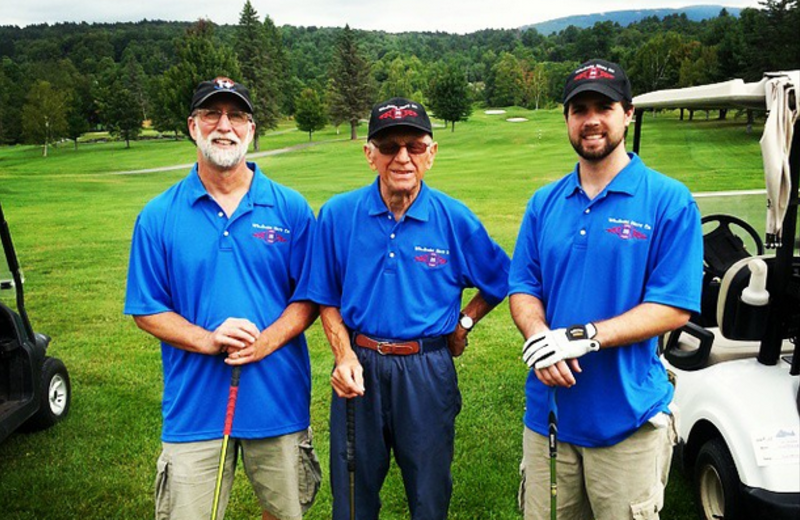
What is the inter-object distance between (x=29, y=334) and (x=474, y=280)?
10.8 ft

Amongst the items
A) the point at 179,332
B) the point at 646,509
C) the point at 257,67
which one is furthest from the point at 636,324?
the point at 257,67

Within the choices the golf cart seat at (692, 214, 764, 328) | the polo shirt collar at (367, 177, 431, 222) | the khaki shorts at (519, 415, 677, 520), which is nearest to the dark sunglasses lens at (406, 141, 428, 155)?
the polo shirt collar at (367, 177, 431, 222)

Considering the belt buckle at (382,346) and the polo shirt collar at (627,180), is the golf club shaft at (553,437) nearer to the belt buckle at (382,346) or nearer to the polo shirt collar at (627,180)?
the belt buckle at (382,346)

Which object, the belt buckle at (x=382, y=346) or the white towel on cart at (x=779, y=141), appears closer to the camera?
the white towel on cart at (x=779, y=141)

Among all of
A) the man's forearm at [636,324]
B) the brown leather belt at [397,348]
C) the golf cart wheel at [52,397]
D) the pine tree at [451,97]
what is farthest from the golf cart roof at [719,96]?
the pine tree at [451,97]

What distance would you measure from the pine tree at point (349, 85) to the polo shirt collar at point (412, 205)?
49.5m

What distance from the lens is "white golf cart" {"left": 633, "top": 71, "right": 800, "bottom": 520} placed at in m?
2.62

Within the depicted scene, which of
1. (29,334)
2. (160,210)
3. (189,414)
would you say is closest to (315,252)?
(160,210)

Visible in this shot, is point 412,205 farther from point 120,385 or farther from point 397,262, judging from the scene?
point 120,385

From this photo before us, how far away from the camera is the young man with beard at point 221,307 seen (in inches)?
104

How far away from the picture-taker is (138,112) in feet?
167

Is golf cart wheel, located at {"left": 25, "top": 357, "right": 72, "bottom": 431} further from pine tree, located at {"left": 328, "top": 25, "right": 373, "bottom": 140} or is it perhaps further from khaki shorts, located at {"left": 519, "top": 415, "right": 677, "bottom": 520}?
pine tree, located at {"left": 328, "top": 25, "right": 373, "bottom": 140}

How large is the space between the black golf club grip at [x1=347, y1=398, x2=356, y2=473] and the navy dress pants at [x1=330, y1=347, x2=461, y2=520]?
3 centimetres

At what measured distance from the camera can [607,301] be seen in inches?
94.0
